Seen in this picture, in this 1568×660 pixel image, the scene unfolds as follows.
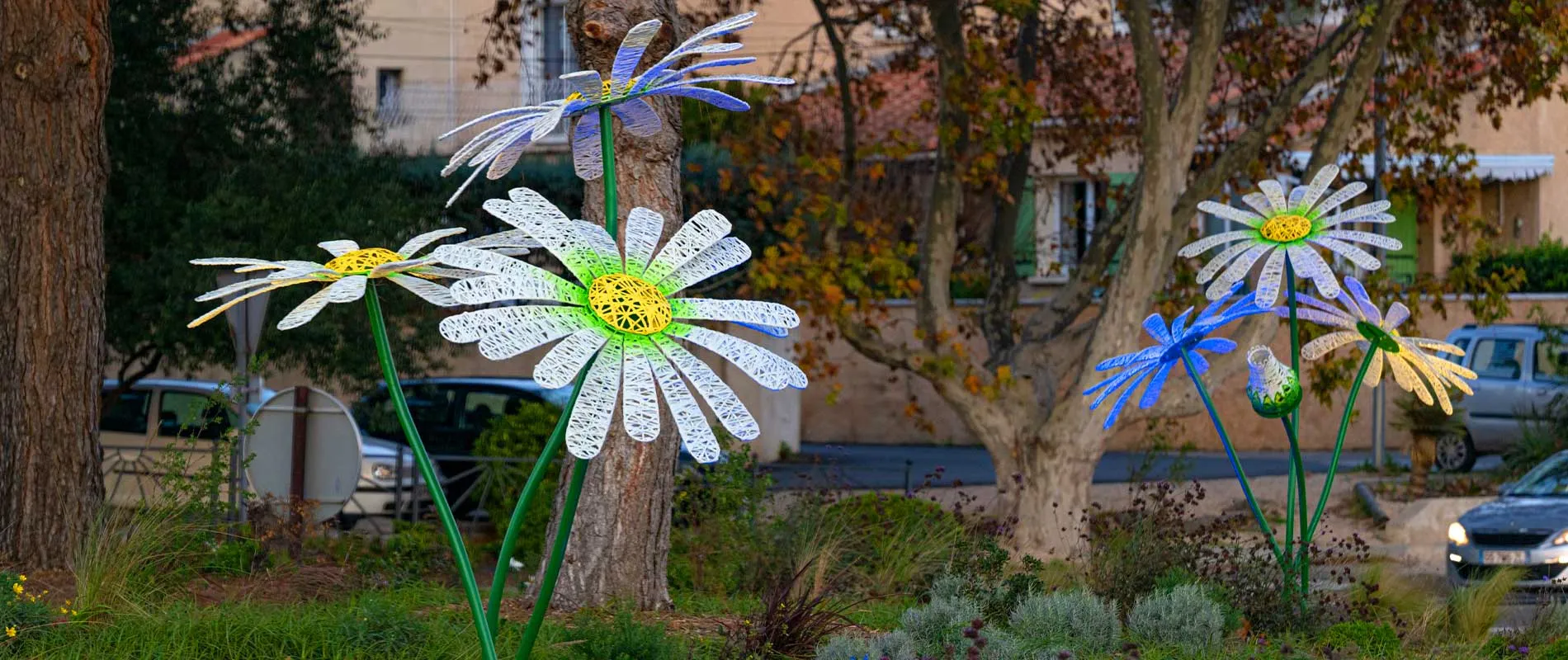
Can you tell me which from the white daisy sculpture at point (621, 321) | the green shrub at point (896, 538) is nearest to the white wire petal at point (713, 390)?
the white daisy sculpture at point (621, 321)

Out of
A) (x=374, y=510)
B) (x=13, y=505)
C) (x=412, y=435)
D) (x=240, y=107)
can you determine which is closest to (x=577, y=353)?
(x=412, y=435)

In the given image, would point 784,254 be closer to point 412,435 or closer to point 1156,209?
point 1156,209

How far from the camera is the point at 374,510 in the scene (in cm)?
A: 1313

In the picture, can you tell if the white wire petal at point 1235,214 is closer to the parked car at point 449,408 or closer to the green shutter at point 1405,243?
the parked car at point 449,408

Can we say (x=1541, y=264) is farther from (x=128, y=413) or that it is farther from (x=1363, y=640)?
(x=128, y=413)

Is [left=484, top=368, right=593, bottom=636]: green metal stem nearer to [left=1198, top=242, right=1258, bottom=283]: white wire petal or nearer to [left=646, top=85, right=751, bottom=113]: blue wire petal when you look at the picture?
[left=646, top=85, right=751, bottom=113]: blue wire petal

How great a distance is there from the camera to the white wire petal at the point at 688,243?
3.99 meters

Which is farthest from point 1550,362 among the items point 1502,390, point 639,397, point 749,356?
point 639,397

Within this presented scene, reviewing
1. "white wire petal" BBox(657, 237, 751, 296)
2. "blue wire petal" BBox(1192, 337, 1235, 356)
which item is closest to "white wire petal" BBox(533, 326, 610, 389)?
"white wire petal" BBox(657, 237, 751, 296)

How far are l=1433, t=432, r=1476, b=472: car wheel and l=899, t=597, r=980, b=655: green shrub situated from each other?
14109 millimetres

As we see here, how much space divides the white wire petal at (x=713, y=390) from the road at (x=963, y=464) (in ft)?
45.0

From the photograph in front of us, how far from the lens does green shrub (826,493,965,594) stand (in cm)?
868

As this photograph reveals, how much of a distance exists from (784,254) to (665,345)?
7872 millimetres

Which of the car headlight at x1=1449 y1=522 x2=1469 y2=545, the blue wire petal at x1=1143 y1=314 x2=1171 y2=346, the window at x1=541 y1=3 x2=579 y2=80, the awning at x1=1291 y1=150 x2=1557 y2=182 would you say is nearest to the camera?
the blue wire petal at x1=1143 y1=314 x2=1171 y2=346
